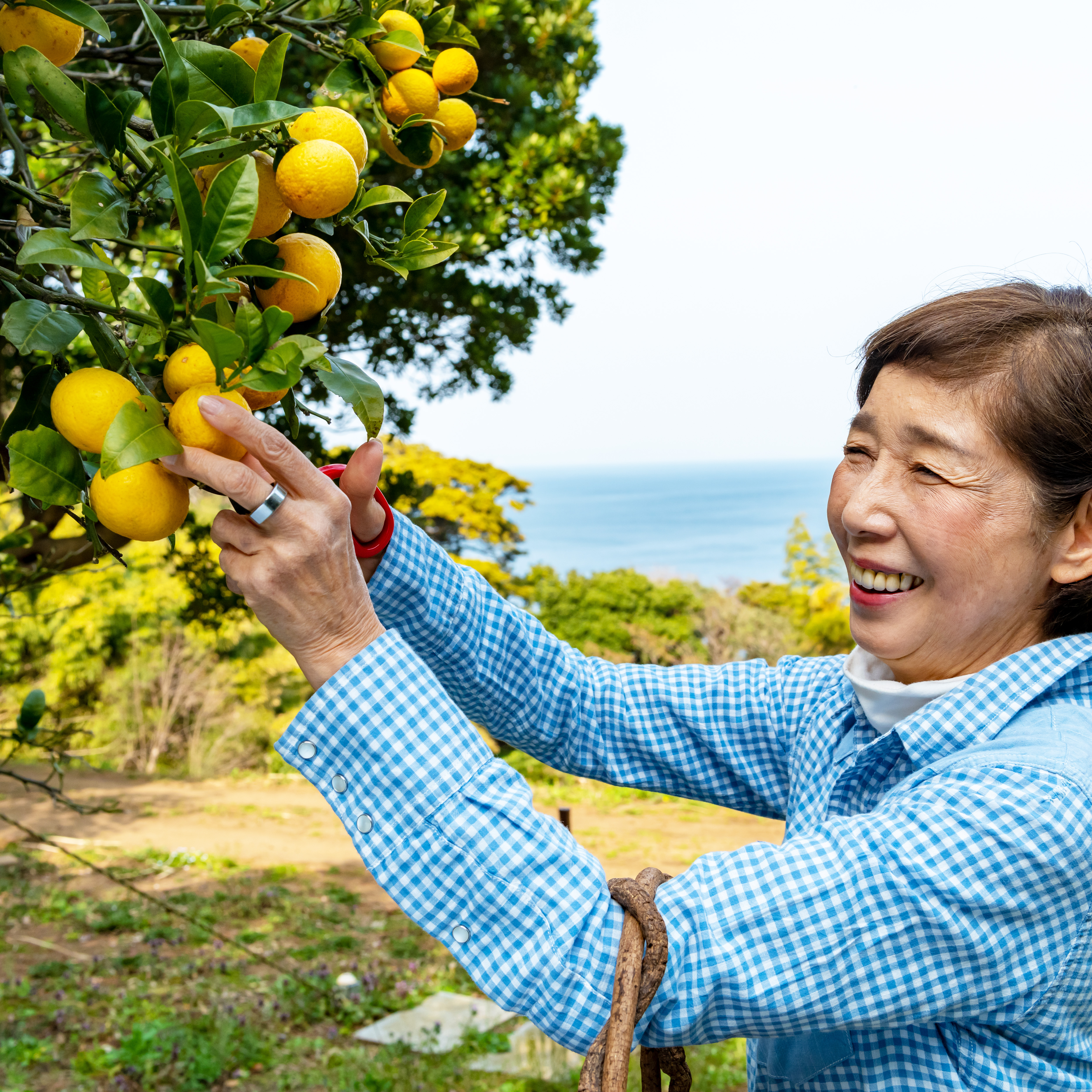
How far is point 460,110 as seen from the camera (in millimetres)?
1083

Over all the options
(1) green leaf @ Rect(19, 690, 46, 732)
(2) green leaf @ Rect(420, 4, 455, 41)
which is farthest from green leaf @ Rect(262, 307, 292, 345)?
(1) green leaf @ Rect(19, 690, 46, 732)

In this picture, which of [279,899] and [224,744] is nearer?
[279,899]

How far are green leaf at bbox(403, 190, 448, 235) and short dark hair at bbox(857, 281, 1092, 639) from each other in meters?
0.61

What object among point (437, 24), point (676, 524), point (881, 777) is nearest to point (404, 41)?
point (437, 24)

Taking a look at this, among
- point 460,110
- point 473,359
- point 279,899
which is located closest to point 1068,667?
point 460,110

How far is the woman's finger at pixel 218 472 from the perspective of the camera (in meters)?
0.82

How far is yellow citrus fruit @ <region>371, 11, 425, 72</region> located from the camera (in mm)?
1007

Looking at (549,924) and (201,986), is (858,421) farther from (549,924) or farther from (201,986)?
(201,986)

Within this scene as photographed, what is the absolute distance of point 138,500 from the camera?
834 millimetres

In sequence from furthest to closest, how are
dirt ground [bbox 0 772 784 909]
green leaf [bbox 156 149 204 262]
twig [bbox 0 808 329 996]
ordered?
dirt ground [bbox 0 772 784 909] → twig [bbox 0 808 329 996] → green leaf [bbox 156 149 204 262]

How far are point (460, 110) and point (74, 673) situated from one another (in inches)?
372

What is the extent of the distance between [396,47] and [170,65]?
294 millimetres

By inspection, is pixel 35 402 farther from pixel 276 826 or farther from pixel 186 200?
pixel 276 826

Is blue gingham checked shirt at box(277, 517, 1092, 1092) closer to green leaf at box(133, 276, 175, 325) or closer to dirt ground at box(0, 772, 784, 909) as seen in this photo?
green leaf at box(133, 276, 175, 325)
